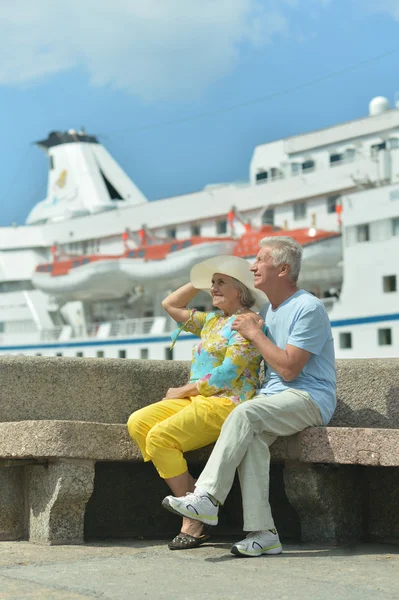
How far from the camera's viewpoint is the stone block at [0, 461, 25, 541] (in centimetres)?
379

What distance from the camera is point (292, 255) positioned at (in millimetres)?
3820

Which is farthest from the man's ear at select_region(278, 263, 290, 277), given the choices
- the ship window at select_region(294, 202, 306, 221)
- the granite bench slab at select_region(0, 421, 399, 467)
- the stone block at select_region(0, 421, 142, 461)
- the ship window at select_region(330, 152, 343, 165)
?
the ship window at select_region(330, 152, 343, 165)

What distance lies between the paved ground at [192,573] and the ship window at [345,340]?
71.3 ft

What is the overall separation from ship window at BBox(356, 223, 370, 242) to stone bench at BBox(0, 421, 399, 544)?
846 inches

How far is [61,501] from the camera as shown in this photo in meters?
3.64

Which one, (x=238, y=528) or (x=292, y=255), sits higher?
(x=292, y=255)

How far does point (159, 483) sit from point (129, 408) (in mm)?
345

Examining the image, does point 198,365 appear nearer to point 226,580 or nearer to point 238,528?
point 238,528

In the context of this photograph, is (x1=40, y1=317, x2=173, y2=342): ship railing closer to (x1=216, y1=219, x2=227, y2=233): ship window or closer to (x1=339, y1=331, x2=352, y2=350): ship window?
(x1=216, y1=219, x2=227, y2=233): ship window

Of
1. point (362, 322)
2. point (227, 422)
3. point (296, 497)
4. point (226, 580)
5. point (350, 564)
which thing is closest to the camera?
point (226, 580)

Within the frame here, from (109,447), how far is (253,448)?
0.58 meters

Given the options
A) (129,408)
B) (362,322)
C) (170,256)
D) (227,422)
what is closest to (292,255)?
(227,422)

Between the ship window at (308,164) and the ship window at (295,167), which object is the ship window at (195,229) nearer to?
the ship window at (295,167)

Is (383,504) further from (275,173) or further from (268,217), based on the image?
(275,173)
